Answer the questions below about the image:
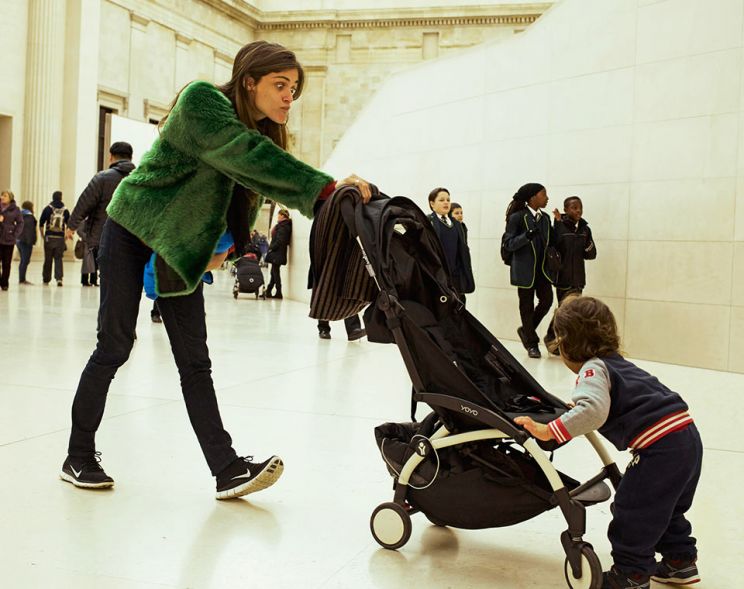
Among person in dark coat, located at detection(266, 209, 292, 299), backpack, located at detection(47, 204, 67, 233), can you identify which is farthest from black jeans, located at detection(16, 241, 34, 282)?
person in dark coat, located at detection(266, 209, 292, 299)

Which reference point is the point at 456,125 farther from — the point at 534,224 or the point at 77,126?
the point at 77,126

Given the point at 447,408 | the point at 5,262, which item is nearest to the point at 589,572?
the point at 447,408

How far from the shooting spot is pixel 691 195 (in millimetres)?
8852

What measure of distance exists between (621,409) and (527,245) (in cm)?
684

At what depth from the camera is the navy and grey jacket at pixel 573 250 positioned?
9.17 meters

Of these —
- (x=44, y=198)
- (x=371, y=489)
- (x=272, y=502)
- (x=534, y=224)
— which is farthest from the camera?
(x=44, y=198)

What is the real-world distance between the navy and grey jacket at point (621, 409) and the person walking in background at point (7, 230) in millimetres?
13196

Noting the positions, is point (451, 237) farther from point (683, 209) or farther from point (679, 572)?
point (679, 572)

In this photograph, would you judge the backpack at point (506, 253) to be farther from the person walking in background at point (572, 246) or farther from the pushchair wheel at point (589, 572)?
the pushchair wheel at point (589, 572)

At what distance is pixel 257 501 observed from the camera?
348 centimetres

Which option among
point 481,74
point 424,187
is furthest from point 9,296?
point 481,74

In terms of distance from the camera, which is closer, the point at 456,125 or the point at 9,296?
the point at 456,125

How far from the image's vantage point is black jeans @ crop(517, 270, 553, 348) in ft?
30.7

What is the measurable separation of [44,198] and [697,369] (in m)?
20.3
